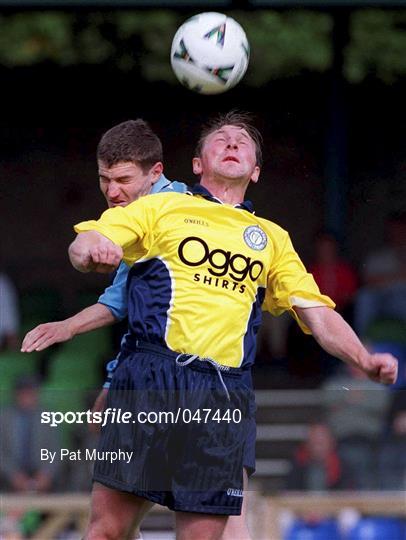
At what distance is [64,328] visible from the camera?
5.07 metres

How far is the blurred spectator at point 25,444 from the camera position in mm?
7863

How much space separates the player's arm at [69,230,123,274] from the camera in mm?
4422

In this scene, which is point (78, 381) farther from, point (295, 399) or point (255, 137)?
point (255, 137)

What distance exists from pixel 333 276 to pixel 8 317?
2041 millimetres

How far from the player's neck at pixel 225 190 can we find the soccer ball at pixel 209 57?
912 millimetres

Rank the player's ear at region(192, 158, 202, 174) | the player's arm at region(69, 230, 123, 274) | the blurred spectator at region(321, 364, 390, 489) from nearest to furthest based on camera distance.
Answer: the player's arm at region(69, 230, 123, 274)
the player's ear at region(192, 158, 202, 174)
the blurred spectator at region(321, 364, 390, 489)

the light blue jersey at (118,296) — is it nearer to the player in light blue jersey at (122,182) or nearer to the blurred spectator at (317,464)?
the player in light blue jersey at (122,182)

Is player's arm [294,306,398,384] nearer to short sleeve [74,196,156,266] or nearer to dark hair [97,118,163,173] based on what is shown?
short sleeve [74,196,156,266]

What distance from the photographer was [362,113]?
10750 millimetres

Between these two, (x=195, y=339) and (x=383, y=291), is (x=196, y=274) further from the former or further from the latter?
(x=383, y=291)

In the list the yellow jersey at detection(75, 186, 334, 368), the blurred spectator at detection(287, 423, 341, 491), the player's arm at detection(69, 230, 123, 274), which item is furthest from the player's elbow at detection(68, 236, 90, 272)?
the blurred spectator at detection(287, 423, 341, 491)

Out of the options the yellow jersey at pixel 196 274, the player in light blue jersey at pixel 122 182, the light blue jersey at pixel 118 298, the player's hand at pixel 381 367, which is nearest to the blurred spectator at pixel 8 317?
the player in light blue jersey at pixel 122 182

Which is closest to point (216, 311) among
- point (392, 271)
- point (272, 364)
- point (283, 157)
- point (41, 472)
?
point (41, 472)

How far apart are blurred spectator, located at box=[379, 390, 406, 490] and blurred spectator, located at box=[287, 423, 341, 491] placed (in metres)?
0.27
